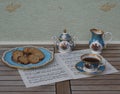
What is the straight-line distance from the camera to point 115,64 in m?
1.12

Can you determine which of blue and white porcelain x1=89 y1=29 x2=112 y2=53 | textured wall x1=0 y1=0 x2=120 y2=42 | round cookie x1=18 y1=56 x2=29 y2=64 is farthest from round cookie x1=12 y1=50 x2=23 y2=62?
blue and white porcelain x1=89 y1=29 x2=112 y2=53

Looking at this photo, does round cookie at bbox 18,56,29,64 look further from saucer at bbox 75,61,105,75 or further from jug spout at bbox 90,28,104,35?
jug spout at bbox 90,28,104,35

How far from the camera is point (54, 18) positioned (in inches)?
52.0

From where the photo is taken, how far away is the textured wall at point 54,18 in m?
1.29

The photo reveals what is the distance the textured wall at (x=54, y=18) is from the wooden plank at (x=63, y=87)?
1.43ft

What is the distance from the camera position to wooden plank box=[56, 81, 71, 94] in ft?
3.03

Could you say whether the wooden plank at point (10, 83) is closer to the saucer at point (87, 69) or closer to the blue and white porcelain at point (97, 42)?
the saucer at point (87, 69)

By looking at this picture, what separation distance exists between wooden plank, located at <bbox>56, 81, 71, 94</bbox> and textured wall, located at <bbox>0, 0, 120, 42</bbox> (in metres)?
0.44

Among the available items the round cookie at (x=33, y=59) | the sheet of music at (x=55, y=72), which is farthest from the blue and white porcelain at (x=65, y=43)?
the round cookie at (x=33, y=59)

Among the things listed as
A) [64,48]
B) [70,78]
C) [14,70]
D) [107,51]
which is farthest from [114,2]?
[14,70]

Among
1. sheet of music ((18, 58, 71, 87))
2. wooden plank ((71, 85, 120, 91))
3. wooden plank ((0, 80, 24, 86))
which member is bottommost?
wooden plank ((71, 85, 120, 91))

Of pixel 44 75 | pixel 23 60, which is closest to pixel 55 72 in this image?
pixel 44 75

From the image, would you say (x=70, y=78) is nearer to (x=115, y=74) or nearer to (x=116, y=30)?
(x=115, y=74)

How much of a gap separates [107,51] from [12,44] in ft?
1.64
